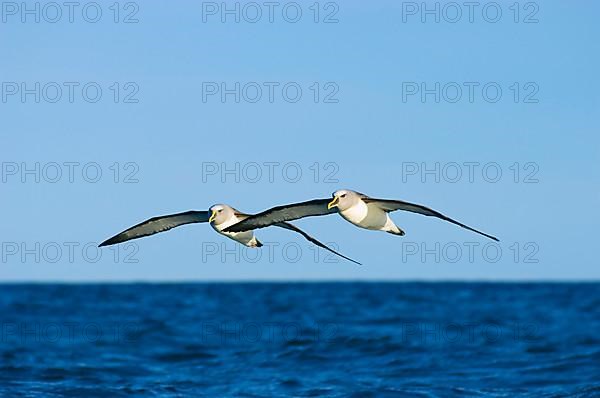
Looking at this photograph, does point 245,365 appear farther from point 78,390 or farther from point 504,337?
point 504,337

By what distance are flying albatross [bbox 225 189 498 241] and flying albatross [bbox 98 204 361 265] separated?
1.21 feet

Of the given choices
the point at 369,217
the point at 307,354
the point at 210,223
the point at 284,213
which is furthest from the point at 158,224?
the point at 307,354

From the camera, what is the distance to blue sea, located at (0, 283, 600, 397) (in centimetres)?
2958

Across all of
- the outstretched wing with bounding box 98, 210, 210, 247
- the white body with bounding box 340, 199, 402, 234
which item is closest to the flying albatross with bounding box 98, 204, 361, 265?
the outstretched wing with bounding box 98, 210, 210, 247

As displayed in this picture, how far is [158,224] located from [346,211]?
446cm

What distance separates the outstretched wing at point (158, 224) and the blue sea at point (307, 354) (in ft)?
25.0

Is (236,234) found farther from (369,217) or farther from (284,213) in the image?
(369,217)

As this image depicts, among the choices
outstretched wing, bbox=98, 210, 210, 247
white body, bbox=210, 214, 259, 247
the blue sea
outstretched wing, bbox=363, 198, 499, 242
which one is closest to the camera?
outstretched wing, bbox=363, 198, 499, 242

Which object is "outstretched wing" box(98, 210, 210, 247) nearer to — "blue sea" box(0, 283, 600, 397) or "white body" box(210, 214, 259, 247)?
"white body" box(210, 214, 259, 247)

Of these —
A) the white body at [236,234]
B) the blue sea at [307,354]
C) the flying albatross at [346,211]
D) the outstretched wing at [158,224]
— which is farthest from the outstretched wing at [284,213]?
the blue sea at [307,354]

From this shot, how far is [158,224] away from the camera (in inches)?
855

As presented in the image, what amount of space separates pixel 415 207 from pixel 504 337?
25155 mm

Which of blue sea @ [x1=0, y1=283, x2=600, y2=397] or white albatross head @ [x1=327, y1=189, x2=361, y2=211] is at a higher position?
white albatross head @ [x1=327, y1=189, x2=361, y2=211]

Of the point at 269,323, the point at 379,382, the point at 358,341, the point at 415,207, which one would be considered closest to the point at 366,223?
the point at 415,207
